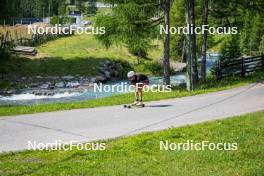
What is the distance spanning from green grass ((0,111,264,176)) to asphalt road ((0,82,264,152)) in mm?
1178

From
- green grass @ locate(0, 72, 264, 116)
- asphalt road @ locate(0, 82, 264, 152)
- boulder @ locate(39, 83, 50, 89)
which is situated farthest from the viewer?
boulder @ locate(39, 83, 50, 89)

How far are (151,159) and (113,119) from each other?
5.32m

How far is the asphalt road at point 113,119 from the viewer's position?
15.5m

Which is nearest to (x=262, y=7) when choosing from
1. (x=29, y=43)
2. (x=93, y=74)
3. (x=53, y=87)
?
(x=53, y=87)

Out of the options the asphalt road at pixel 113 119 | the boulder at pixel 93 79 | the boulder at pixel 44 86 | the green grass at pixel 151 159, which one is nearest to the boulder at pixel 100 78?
the boulder at pixel 93 79

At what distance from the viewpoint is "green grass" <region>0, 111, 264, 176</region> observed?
11883 mm

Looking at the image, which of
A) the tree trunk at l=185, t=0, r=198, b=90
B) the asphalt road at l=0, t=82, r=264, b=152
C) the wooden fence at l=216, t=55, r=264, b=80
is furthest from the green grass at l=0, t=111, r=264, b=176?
the wooden fence at l=216, t=55, r=264, b=80

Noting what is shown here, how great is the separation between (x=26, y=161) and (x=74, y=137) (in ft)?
8.89

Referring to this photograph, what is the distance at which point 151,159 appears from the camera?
12930mm

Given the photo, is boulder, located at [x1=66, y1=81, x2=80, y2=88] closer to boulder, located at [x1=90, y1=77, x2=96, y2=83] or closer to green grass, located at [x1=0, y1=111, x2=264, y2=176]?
boulder, located at [x1=90, y1=77, x2=96, y2=83]

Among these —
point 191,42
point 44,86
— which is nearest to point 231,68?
point 191,42

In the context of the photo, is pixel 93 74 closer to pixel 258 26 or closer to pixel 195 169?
pixel 195 169

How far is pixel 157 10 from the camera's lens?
28703 mm

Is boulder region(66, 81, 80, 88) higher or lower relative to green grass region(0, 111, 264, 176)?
lower
